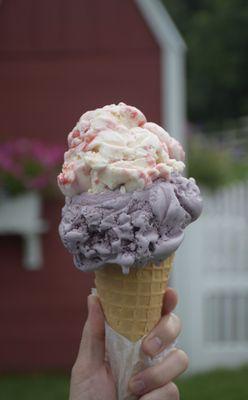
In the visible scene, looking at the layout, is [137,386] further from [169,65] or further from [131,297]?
[169,65]

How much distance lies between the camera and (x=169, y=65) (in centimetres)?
555

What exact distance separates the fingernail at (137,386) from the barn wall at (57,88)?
3616 mm

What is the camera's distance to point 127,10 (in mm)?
5496

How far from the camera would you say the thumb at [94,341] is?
2.08m

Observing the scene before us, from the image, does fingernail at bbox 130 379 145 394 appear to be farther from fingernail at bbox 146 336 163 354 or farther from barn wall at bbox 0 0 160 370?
barn wall at bbox 0 0 160 370

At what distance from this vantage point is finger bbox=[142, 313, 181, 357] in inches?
80.0

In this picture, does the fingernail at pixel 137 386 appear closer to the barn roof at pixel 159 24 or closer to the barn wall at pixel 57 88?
the barn wall at pixel 57 88

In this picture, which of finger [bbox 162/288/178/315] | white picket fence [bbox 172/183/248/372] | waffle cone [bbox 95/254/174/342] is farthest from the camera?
white picket fence [bbox 172/183/248/372]

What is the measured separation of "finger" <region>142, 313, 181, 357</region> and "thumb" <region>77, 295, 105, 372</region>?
0.13 meters

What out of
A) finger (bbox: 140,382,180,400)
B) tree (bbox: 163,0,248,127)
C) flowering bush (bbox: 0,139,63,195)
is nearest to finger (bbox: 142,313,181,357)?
finger (bbox: 140,382,180,400)

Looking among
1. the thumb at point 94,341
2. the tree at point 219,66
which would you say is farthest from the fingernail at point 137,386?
the tree at point 219,66

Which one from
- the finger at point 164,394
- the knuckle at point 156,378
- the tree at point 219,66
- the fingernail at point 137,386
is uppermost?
the tree at point 219,66

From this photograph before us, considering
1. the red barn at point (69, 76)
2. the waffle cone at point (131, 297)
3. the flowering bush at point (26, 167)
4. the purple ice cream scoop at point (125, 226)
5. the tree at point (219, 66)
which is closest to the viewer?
the purple ice cream scoop at point (125, 226)

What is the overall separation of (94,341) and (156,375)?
21 centimetres
